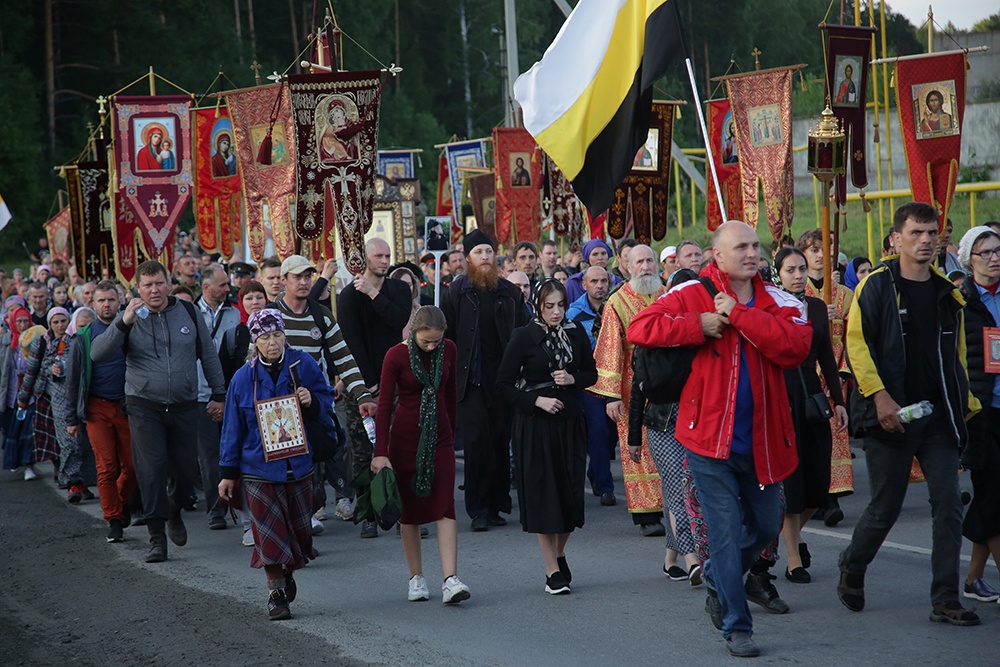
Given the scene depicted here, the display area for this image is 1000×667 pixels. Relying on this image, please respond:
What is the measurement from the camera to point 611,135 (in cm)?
888

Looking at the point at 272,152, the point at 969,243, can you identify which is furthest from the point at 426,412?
the point at 272,152

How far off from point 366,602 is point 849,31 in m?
8.49

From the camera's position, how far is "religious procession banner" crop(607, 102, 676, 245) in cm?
1761

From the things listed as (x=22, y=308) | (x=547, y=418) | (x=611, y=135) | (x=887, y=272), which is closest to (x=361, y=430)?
(x=547, y=418)

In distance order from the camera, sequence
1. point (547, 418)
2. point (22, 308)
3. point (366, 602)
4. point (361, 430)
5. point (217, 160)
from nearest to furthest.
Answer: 1. point (366, 602)
2. point (547, 418)
3. point (361, 430)
4. point (22, 308)
5. point (217, 160)

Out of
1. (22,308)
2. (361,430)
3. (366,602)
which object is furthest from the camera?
(22,308)

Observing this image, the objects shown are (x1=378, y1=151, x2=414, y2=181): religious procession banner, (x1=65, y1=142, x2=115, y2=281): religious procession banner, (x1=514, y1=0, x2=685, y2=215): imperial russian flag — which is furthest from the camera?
(x1=378, y1=151, x2=414, y2=181): religious procession banner

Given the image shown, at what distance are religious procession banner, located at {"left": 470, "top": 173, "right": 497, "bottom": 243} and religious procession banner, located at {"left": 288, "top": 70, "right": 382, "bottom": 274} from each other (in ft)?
36.8

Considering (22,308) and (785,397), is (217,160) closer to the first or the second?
(22,308)

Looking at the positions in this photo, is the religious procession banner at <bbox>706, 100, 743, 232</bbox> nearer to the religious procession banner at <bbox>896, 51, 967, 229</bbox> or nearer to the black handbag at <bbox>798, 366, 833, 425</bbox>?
the religious procession banner at <bbox>896, 51, 967, 229</bbox>

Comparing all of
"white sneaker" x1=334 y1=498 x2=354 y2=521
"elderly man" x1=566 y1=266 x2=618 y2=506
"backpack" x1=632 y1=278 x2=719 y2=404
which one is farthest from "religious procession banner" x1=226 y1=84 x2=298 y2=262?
"backpack" x1=632 y1=278 x2=719 y2=404

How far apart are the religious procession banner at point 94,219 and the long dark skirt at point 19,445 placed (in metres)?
4.91

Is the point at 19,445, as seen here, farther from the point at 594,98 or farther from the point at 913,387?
the point at 913,387

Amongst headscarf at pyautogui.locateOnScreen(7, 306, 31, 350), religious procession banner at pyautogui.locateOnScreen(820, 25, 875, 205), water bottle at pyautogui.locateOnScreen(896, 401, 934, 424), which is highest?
religious procession banner at pyautogui.locateOnScreen(820, 25, 875, 205)
